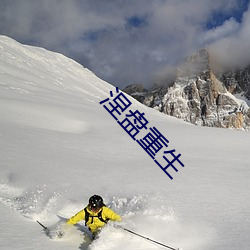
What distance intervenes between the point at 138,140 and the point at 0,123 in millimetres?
A: 6352

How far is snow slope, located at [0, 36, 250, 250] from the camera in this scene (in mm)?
5562

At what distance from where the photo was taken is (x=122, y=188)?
8047 millimetres

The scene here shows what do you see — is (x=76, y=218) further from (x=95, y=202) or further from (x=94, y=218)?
(x=95, y=202)

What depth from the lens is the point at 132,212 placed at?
6.65 metres

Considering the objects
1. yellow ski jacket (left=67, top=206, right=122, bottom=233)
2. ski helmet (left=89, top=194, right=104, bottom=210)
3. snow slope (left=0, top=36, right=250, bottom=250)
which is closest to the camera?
snow slope (left=0, top=36, right=250, bottom=250)

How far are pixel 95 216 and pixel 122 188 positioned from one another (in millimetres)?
2138

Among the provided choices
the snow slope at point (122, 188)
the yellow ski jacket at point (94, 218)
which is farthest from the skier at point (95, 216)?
the snow slope at point (122, 188)

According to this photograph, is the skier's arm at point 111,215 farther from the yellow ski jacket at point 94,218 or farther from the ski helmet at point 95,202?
the ski helmet at point 95,202

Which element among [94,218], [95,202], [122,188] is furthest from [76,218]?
[122,188]

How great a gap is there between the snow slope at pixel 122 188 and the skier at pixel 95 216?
8.0 inches

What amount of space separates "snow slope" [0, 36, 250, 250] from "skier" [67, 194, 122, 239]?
0.67 ft

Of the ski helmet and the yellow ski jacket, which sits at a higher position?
the ski helmet

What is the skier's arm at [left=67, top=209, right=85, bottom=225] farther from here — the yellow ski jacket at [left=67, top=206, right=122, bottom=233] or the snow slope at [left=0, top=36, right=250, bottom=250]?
the snow slope at [left=0, top=36, right=250, bottom=250]

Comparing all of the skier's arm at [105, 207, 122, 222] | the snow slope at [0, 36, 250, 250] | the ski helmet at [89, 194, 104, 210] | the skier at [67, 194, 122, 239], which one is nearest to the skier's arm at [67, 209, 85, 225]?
the skier at [67, 194, 122, 239]
